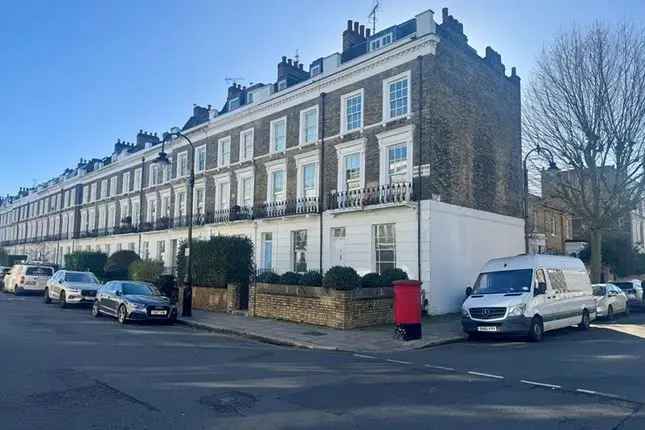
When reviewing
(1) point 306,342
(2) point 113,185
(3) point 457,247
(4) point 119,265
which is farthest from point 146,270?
(2) point 113,185

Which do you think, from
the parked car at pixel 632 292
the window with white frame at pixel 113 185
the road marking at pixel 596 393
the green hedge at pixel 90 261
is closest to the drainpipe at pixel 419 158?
the road marking at pixel 596 393

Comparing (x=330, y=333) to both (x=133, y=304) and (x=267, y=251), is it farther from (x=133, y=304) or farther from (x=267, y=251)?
(x=267, y=251)

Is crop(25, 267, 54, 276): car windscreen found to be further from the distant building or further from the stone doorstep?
the distant building

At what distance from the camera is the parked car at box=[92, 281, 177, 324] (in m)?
15.7

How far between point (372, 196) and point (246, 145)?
36.5ft

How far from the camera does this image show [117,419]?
5.58m

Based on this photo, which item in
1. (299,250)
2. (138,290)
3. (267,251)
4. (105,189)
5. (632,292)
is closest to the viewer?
(138,290)

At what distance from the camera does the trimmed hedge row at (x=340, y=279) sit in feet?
49.7

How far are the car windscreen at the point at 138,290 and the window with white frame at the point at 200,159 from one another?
15.4 meters

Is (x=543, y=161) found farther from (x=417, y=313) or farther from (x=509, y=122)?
(x=417, y=313)

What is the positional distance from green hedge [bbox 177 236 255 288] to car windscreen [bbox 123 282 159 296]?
368 centimetres

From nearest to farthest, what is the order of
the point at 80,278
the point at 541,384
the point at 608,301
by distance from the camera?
the point at 541,384 → the point at 608,301 → the point at 80,278

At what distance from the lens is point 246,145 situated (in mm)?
28672

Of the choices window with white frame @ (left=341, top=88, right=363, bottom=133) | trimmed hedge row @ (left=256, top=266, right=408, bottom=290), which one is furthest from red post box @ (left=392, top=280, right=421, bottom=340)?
window with white frame @ (left=341, top=88, right=363, bottom=133)
